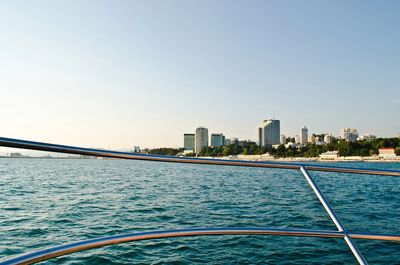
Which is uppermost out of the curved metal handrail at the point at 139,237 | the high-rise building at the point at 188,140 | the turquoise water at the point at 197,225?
the high-rise building at the point at 188,140

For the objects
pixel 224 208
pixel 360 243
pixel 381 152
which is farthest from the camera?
pixel 381 152

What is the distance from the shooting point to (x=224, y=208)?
475 inches

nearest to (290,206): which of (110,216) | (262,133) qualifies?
(110,216)

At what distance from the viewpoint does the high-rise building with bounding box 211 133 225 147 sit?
613 feet

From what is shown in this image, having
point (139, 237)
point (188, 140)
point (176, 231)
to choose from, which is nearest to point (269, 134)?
point (188, 140)

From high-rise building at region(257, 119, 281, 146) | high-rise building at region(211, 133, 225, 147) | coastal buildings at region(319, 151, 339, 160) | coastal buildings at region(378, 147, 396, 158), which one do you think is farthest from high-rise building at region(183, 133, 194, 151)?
coastal buildings at region(378, 147, 396, 158)

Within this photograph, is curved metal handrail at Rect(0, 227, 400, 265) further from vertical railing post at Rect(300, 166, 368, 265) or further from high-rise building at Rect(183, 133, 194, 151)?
high-rise building at Rect(183, 133, 194, 151)

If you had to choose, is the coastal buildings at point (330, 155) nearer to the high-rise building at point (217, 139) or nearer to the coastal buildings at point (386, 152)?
the coastal buildings at point (386, 152)

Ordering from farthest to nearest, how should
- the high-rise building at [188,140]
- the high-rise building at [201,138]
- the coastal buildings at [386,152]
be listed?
the high-rise building at [188,140] → the high-rise building at [201,138] → the coastal buildings at [386,152]

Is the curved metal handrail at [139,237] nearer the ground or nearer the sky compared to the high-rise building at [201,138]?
nearer the ground

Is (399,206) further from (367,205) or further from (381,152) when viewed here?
(381,152)

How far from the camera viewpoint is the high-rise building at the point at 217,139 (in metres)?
187

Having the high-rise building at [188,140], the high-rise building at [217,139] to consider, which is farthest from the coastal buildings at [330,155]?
the high-rise building at [188,140]

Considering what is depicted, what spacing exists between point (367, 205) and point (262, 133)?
17588cm
